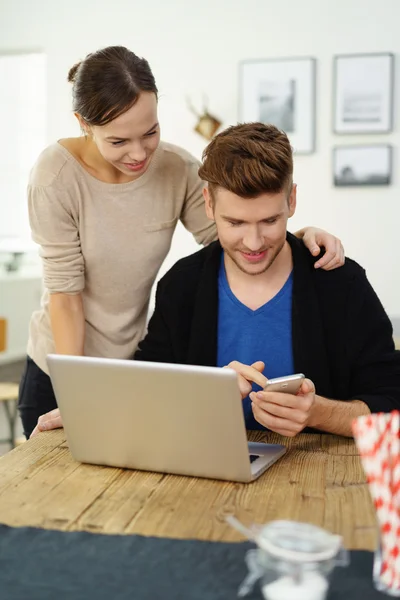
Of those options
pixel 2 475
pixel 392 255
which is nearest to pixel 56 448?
pixel 2 475

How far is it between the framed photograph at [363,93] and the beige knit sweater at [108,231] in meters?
2.78

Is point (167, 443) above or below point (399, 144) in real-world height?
below

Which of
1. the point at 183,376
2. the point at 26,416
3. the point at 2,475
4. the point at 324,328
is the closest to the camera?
the point at 183,376

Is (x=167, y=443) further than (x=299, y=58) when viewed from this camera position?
No

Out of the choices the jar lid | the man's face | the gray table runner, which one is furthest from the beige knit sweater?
the jar lid

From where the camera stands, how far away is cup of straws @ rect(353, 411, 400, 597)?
3.18 feet

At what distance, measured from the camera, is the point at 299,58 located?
4766mm

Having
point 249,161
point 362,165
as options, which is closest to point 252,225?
point 249,161

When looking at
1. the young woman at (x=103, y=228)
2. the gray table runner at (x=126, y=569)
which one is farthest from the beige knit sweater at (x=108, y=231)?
the gray table runner at (x=126, y=569)

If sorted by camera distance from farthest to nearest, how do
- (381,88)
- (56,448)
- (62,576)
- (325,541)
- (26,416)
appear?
→ 1. (381,88)
2. (26,416)
3. (56,448)
4. (62,576)
5. (325,541)

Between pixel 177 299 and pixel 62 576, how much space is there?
0.95 m

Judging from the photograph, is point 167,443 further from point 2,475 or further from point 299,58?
point 299,58

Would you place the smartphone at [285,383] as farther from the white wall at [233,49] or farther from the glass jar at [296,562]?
the white wall at [233,49]

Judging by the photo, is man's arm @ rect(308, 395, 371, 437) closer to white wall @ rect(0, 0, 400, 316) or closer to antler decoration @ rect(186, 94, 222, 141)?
white wall @ rect(0, 0, 400, 316)
